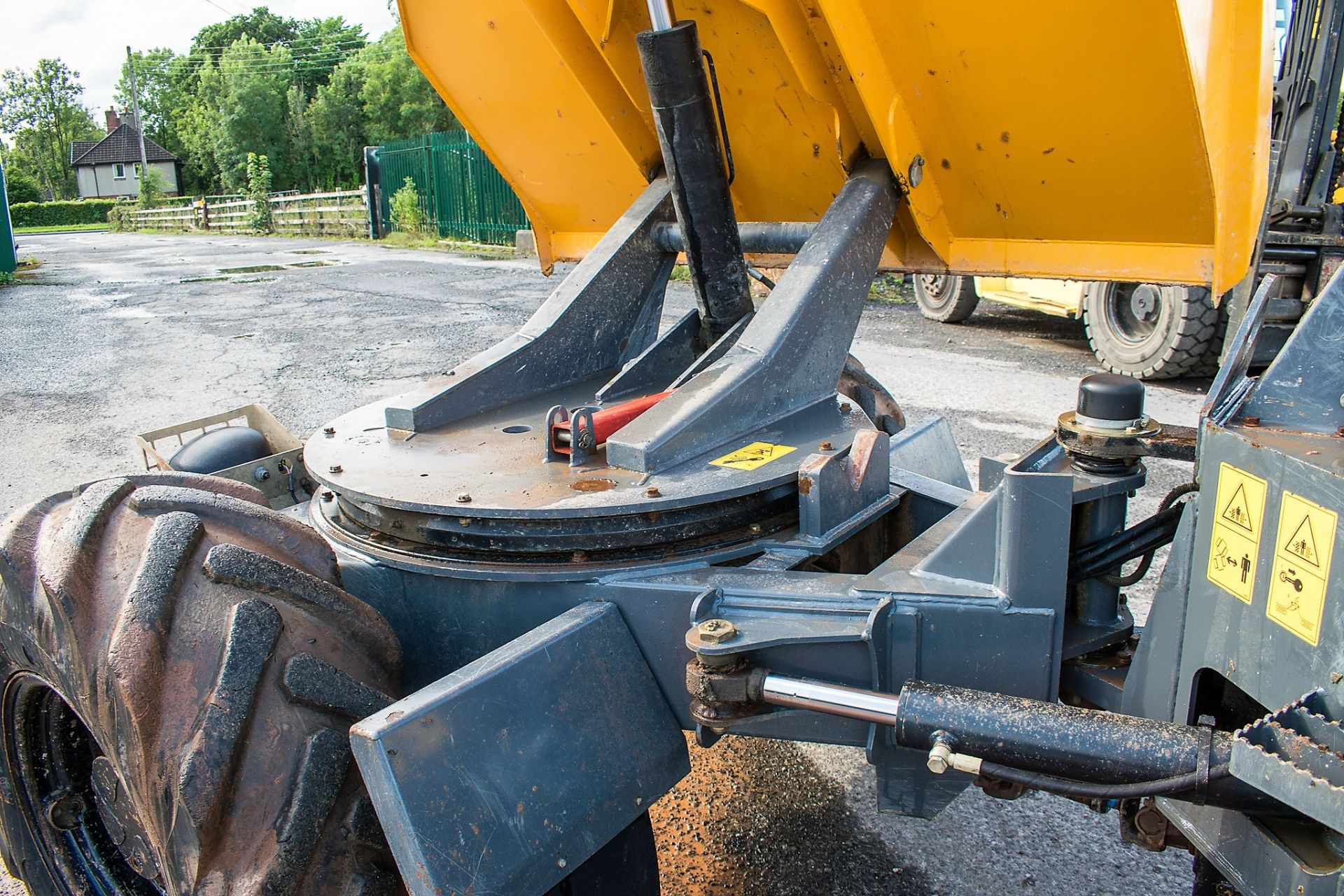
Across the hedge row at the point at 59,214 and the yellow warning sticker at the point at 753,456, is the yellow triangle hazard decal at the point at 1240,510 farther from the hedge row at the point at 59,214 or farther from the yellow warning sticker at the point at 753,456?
the hedge row at the point at 59,214

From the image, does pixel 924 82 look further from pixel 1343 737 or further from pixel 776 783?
pixel 776 783

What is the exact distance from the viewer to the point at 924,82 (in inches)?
91.5

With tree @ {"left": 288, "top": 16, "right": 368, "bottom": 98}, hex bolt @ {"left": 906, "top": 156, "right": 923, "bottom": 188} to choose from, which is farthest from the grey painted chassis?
tree @ {"left": 288, "top": 16, "right": 368, "bottom": 98}

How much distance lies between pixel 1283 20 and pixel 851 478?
638 cm

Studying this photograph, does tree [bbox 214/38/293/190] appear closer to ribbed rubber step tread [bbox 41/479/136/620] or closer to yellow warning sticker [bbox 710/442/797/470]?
ribbed rubber step tread [bbox 41/479/136/620]

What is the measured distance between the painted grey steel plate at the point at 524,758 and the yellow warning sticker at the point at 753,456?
440 millimetres

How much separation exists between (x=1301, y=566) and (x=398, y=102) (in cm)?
4788

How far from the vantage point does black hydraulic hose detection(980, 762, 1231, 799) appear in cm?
131

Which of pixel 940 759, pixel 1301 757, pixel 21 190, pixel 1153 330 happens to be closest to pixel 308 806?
pixel 940 759

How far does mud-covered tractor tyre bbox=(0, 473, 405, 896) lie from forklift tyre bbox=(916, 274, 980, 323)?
850 centimetres

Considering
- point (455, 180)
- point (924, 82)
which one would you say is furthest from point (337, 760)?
point (455, 180)

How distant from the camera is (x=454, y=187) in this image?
20844 mm

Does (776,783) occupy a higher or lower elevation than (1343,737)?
lower

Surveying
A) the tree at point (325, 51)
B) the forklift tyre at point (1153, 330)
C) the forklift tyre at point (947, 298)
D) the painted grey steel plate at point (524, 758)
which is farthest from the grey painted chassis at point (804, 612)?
the tree at point (325, 51)
